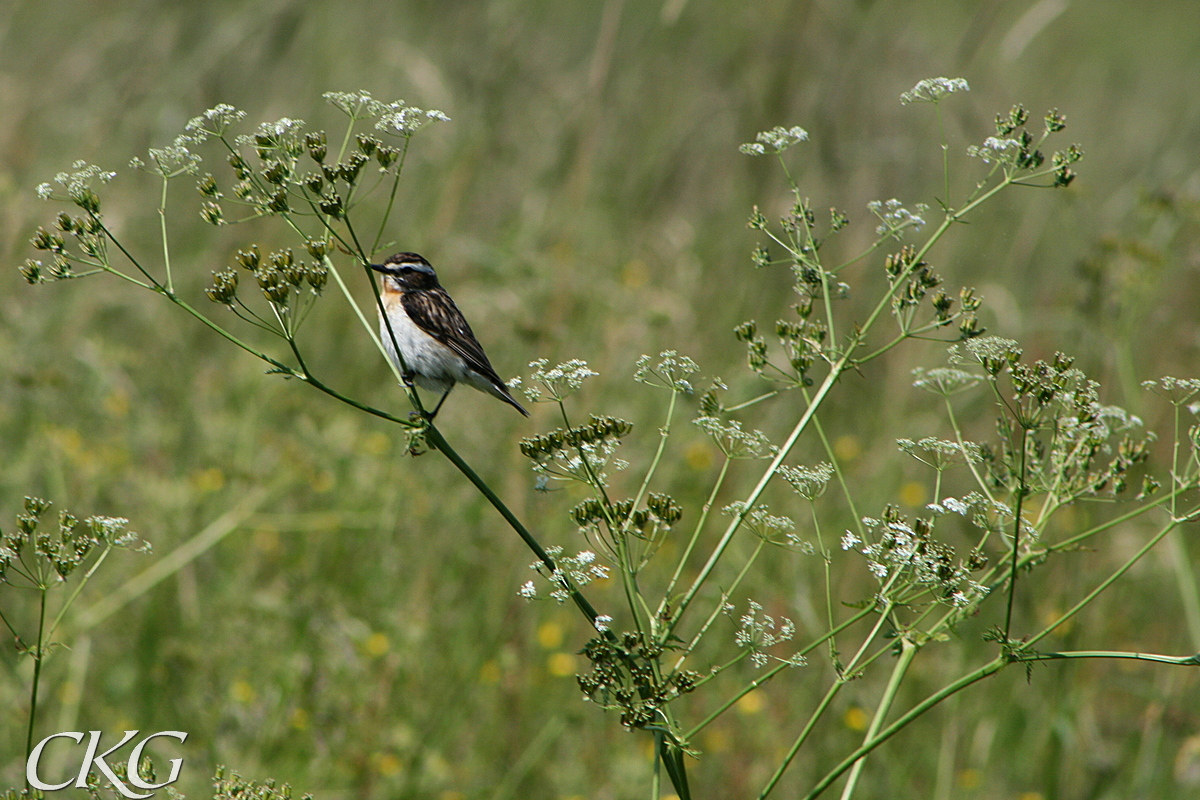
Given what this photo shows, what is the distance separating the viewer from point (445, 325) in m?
4.21

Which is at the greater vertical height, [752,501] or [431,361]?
[431,361]

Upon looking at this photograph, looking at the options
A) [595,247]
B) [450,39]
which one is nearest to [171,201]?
[450,39]

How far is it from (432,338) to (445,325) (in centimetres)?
7

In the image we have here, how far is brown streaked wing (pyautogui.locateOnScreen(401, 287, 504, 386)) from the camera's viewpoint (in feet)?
13.5

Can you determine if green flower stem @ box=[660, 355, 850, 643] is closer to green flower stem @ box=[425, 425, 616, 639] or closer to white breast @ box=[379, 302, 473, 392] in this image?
green flower stem @ box=[425, 425, 616, 639]

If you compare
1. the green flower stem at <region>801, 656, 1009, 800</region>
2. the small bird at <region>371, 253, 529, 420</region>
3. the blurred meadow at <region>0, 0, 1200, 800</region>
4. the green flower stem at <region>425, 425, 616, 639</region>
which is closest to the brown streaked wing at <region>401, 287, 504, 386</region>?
the small bird at <region>371, 253, 529, 420</region>

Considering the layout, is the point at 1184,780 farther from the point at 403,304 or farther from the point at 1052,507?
the point at 403,304

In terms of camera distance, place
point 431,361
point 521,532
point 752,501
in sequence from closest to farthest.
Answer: point 521,532 < point 752,501 < point 431,361

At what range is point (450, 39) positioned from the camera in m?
6.95

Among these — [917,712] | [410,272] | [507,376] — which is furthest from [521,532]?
[507,376]

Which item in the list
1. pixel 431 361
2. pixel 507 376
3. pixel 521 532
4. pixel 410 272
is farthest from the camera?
pixel 507 376

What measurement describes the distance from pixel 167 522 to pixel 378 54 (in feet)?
16.6

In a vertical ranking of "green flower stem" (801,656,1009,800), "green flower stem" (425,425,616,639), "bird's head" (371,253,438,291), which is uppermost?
"bird's head" (371,253,438,291)

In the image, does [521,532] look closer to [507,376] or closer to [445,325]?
[445,325]
